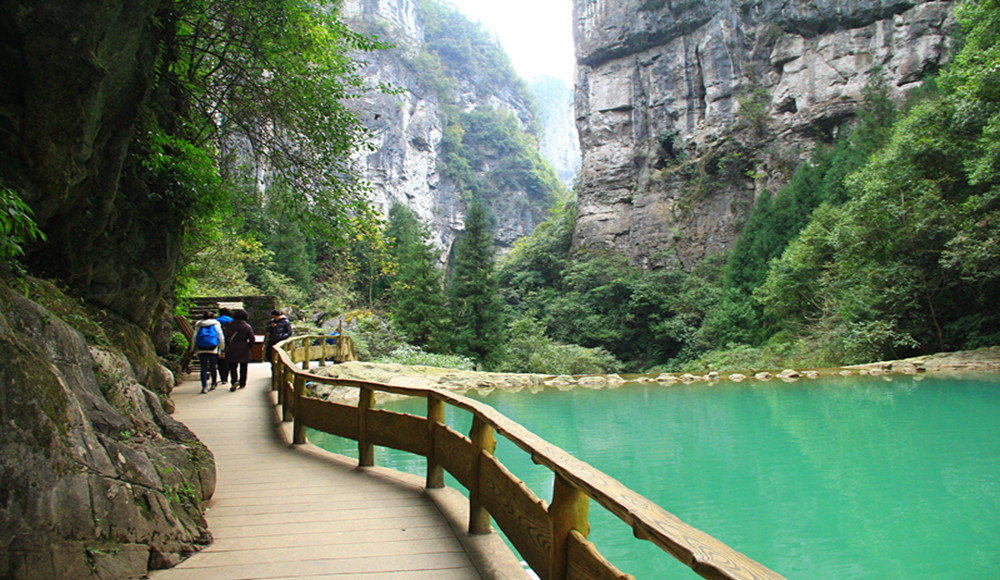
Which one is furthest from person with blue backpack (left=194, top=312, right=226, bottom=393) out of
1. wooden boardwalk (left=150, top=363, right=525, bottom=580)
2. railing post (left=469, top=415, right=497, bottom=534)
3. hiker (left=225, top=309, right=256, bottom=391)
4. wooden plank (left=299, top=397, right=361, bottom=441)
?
railing post (left=469, top=415, right=497, bottom=534)

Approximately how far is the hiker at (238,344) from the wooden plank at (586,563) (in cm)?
845

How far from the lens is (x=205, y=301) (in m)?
14.6

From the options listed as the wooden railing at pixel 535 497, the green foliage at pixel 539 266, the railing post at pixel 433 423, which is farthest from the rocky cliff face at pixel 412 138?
the railing post at pixel 433 423

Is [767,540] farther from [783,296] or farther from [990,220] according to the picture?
[783,296]

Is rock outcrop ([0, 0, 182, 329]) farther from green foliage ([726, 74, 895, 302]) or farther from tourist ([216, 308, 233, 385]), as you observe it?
green foliage ([726, 74, 895, 302])

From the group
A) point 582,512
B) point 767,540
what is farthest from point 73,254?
point 767,540

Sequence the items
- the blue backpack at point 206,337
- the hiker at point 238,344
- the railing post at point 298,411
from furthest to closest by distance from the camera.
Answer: the hiker at point 238,344 < the blue backpack at point 206,337 < the railing post at point 298,411

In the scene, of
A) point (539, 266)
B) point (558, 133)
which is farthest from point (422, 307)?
point (558, 133)

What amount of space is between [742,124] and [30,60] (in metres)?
30.7

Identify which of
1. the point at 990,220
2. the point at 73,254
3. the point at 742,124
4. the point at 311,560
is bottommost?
the point at 311,560

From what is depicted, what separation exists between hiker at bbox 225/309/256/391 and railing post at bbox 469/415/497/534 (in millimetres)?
7382

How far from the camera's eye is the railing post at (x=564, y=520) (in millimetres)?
1956

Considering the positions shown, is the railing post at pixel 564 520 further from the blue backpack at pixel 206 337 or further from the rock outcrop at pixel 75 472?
the blue backpack at pixel 206 337

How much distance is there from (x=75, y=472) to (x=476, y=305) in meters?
20.7
